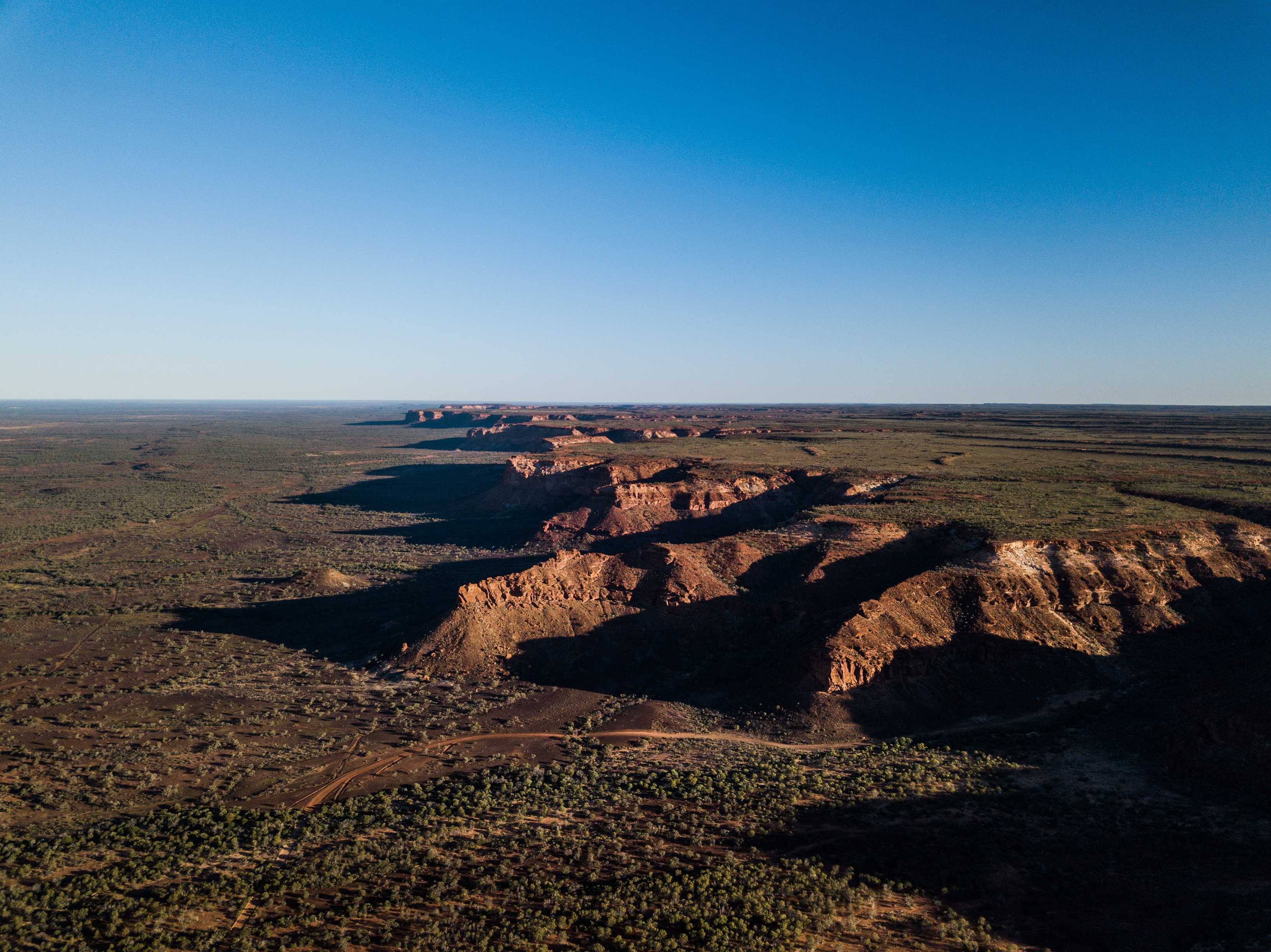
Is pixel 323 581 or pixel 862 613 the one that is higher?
pixel 862 613

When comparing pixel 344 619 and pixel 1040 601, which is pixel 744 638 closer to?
pixel 1040 601

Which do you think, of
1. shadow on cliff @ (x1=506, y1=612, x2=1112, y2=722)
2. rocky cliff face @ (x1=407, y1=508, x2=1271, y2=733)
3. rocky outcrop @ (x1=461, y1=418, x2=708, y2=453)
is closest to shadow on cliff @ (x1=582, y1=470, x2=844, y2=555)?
rocky cliff face @ (x1=407, y1=508, x2=1271, y2=733)

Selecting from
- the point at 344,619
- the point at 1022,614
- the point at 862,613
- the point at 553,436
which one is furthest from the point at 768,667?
the point at 553,436

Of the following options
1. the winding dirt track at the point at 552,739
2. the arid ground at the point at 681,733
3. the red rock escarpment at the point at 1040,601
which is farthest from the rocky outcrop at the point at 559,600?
the red rock escarpment at the point at 1040,601

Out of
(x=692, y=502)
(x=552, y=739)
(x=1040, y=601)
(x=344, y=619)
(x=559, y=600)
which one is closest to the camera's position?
(x=552, y=739)

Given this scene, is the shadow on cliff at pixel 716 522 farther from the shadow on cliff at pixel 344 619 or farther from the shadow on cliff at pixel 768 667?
the shadow on cliff at pixel 768 667

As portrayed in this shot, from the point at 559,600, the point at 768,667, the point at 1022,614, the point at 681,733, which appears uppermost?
the point at 1022,614

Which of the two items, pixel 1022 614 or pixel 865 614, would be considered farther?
pixel 1022 614
